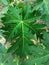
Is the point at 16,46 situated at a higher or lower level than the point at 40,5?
lower

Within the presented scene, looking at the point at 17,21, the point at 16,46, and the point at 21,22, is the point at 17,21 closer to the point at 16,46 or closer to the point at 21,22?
the point at 21,22

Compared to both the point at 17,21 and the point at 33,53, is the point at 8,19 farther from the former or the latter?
the point at 33,53

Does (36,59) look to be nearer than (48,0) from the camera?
Yes

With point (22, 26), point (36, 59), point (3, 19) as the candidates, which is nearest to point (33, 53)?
point (36, 59)

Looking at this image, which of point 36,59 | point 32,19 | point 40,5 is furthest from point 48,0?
point 36,59

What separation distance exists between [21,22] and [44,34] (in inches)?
6.5

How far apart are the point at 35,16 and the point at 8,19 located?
0.17 meters

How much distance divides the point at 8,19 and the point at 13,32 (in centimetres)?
9

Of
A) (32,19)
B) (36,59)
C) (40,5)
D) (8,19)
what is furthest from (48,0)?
(36,59)

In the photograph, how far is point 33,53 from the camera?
131cm

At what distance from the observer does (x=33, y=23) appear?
136 centimetres

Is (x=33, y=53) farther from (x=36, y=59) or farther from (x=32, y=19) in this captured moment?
(x=32, y=19)

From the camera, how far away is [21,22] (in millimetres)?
1366

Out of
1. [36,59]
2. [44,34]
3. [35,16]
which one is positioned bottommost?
[36,59]
